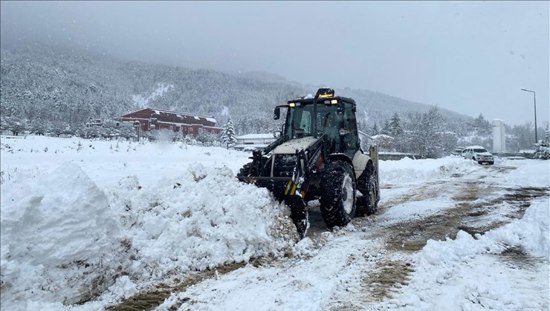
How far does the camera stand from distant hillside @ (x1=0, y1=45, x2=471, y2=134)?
194 feet

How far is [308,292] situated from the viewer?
4.14 m

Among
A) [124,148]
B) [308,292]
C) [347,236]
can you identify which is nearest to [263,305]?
[308,292]

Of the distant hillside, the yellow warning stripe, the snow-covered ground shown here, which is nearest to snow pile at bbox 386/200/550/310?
the snow-covered ground

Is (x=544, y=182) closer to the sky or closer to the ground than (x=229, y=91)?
closer to the ground

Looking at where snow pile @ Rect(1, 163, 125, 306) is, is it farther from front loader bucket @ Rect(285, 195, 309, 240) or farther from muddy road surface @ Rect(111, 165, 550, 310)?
front loader bucket @ Rect(285, 195, 309, 240)

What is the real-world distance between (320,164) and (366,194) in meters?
1.70

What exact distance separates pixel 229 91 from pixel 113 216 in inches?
4748

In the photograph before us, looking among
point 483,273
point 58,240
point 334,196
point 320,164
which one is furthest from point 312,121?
point 58,240

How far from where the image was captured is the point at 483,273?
490 centimetres

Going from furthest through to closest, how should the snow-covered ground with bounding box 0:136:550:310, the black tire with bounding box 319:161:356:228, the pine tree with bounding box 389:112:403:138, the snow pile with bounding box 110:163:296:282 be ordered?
the pine tree with bounding box 389:112:403:138 < the black tire with bounding box 319:161:356:228 < the snow pile with bounding box 110:163:296:282 < the snow-covered ground with bounding box 0:136:550:310

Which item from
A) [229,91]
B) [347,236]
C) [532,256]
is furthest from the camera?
[229,91]

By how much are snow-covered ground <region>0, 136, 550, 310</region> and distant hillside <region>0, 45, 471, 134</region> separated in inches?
1761

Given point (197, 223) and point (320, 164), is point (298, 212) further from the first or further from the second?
point (197, 223)

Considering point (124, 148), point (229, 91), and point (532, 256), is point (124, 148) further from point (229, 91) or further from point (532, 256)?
point (229, 91)
